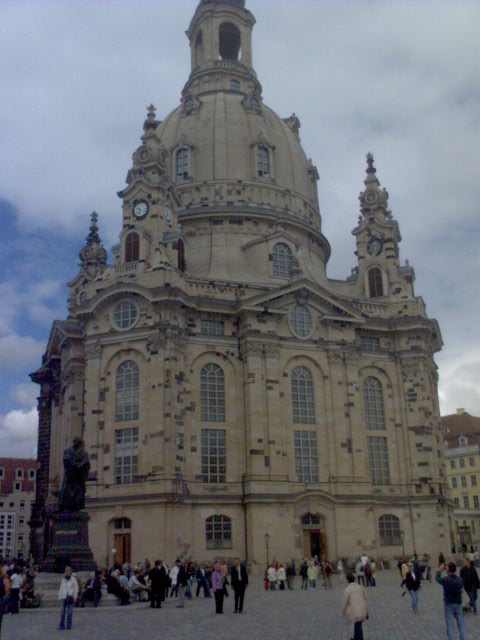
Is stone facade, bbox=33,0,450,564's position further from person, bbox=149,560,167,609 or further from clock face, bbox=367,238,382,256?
person, bbox=149,560,167,609

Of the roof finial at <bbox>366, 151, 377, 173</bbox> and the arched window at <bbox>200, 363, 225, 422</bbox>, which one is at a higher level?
the roof finial at <bbox>366, 151, 377, 173</bbox>

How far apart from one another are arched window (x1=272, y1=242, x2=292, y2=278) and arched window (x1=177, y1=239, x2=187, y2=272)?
757 cm

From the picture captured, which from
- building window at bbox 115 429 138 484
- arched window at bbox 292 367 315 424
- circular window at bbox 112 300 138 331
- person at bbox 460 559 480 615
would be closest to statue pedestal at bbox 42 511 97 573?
person at bbox 460 559 480 615

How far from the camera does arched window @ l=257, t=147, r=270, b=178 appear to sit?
67438 mm

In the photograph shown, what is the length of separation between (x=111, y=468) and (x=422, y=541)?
23.9 meters

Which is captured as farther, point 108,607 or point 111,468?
point 111,468

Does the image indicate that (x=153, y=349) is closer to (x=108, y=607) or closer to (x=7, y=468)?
(x=108, y=607)

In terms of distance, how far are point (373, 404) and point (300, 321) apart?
29.9 ft

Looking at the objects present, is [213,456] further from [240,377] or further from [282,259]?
[282,259]

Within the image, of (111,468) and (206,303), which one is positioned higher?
(206,303)

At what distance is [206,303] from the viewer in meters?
56.0

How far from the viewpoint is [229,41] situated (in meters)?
81.3

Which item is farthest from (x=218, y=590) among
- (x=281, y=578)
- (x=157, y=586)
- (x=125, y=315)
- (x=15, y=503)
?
(x=15, y=503)

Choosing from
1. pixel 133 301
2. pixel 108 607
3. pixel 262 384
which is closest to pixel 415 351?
pixel 262 384
